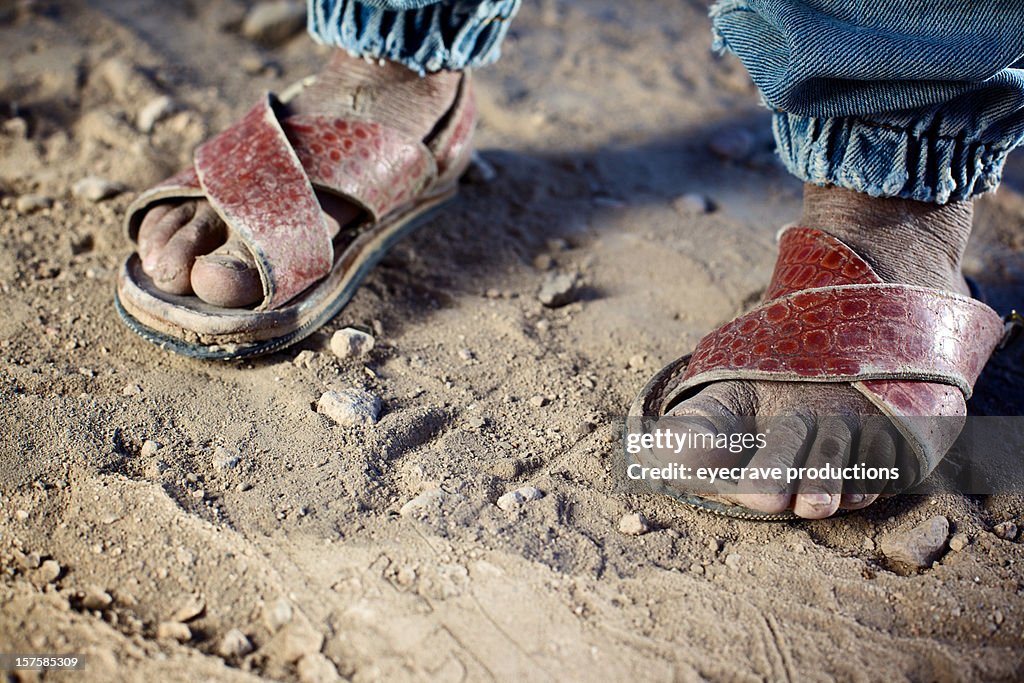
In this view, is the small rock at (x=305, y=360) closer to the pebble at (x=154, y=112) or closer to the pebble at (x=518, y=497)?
the pebble at (x=518, y=497)

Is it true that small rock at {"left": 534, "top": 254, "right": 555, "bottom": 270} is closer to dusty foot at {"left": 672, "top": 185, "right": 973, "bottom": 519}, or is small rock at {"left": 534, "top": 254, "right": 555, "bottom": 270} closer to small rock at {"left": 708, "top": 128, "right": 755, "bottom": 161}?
dusty foot at {"left": 672, "top": 185, "right": 973, "bottom": 519}

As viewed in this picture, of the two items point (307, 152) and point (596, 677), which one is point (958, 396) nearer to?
point (596, 677)

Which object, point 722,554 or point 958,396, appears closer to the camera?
point 722,554

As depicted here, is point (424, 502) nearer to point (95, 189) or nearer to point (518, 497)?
point (518, 497)

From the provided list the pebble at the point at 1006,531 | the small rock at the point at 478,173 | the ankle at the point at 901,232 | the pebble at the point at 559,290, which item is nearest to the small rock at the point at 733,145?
the small rock at the point at 478,173

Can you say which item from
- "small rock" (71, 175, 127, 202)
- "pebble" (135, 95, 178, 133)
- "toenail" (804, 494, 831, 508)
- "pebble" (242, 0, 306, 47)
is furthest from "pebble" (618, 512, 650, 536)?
"pebble" (242, 0, 306, 47)

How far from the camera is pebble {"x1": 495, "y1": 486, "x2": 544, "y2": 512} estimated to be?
126 cm

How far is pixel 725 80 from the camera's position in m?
2.72

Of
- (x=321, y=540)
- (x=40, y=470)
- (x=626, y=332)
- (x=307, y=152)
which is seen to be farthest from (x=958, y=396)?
(x=40, y=470)

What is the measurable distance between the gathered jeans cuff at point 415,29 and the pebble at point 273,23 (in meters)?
0.99

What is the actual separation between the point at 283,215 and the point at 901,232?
104cm

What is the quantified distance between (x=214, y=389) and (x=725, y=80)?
6.35ft

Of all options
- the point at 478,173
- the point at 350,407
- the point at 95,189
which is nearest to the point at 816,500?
the point at 350,407

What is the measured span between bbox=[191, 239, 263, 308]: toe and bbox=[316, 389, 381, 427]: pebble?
23 centimetres
